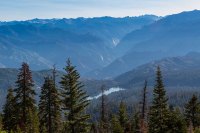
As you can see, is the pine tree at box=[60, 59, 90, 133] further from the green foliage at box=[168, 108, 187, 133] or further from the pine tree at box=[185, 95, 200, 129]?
the pine tree at box=[185, 95, 200, 129]

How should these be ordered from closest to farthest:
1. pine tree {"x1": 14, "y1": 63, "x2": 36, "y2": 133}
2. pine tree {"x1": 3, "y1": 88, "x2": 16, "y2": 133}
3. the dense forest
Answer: the dense forest
pine tree {"x1": 14, "y1": 63, "x2": 36, "y2": 133}
pine tree {"x1": 3, "y1": 88, "x2": 16, "y2": 133}

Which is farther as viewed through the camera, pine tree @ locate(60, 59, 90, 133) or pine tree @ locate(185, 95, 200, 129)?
pine tree @ locate(185, 95, 200, 129)

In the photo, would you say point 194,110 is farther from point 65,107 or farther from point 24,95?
point 65,107

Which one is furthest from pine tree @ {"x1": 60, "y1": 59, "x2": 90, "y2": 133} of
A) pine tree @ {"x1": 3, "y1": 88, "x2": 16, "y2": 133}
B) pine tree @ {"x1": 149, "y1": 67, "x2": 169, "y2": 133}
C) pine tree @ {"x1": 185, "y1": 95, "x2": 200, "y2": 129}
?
pine tree @ {"x1": 185, "y1": 95, "x2": 200, "y2": 129}

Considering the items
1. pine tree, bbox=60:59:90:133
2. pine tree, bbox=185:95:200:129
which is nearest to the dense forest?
pine tree, bbox=60:59:90:133

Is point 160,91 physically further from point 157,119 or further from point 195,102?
point 195,102

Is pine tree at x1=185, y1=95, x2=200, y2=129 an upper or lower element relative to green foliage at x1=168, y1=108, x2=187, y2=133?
upper

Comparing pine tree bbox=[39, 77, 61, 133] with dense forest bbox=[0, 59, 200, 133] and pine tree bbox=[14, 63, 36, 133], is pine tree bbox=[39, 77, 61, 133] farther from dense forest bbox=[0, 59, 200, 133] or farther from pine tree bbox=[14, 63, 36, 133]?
pine tree bbox=[14, 63, 36, 133]

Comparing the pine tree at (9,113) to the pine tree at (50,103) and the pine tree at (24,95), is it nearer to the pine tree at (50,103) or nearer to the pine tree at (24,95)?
the pine tree at (24,95)

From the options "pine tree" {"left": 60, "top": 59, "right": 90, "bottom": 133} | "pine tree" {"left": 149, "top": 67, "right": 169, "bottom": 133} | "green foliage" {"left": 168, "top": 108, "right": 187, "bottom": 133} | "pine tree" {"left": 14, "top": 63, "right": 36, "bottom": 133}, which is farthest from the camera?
"green foliage" {"left": 168, "top": 108, "right": 187, "bottom": 133}
